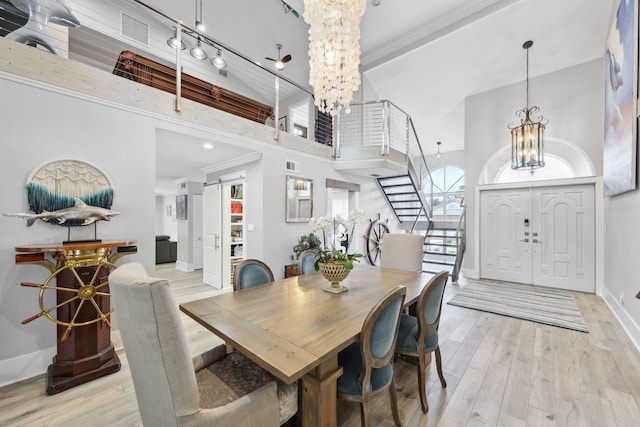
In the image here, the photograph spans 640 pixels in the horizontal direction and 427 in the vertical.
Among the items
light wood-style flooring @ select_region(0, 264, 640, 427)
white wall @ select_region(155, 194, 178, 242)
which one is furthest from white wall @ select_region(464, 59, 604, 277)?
white wall @ select_region(155, 194, 178, 242)

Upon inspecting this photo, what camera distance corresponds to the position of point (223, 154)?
432cm

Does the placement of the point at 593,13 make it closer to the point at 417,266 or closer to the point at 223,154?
the point at 417,266

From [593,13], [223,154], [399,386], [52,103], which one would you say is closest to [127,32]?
[223,154]

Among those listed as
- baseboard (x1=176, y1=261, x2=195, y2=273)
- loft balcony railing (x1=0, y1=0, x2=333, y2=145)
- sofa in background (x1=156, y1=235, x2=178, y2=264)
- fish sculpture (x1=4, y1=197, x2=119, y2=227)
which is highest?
loft balcony railing (x1=0, y1=0, x2=333, y2=145)

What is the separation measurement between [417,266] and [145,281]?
2.85 metres

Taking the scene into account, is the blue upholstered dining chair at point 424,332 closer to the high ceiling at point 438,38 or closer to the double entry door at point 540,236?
the double entry door at point 540,236

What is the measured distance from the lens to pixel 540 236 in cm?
508

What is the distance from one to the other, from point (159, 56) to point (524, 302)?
848 cm

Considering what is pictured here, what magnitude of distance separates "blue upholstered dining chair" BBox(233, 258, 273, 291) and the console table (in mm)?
1019

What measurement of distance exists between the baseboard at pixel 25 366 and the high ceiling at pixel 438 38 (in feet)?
18.8

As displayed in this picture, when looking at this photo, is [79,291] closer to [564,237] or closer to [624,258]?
[624,258]

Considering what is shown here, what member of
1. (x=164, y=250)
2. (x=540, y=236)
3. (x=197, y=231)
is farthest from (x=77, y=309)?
(x=540, y=236)

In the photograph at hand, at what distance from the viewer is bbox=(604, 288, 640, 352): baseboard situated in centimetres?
269

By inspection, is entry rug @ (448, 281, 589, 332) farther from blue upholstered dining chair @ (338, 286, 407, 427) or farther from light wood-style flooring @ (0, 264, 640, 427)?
blue upholstered dining chair @ (338, 286, 407, 427)
